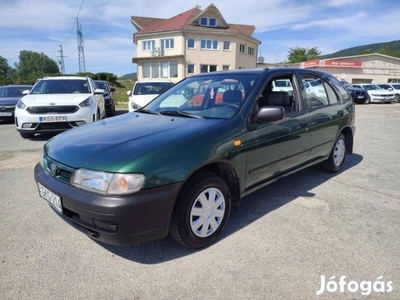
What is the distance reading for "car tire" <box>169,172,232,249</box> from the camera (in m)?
2.49

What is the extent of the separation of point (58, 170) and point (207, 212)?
1.37 meters

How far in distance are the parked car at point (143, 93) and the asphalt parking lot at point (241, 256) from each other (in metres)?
5.66

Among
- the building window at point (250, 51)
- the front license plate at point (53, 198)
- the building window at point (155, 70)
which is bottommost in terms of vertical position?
the front license plate at point (53, 198)

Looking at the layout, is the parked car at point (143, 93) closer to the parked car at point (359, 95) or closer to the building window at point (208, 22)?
the parked car at point (359, 95)

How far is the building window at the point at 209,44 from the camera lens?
113 feet

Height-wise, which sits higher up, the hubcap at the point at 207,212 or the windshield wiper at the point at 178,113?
the windshield wiper at the point at 178,113

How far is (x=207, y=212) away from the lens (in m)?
2.70

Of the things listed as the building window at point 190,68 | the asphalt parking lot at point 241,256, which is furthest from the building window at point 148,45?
the asphalt parking lot at point 241,256

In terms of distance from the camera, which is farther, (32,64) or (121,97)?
(32,64)

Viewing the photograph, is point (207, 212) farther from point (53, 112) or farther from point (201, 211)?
point (53, 112)

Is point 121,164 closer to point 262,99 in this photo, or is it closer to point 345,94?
point 262,99

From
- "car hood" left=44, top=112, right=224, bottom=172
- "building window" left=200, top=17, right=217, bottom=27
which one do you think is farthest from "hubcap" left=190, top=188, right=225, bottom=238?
"building window" left=200, top=17, right=217, bottom=27

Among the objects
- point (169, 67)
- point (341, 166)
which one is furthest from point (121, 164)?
point (169, 67)

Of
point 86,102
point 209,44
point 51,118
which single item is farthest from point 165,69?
point 51,118
